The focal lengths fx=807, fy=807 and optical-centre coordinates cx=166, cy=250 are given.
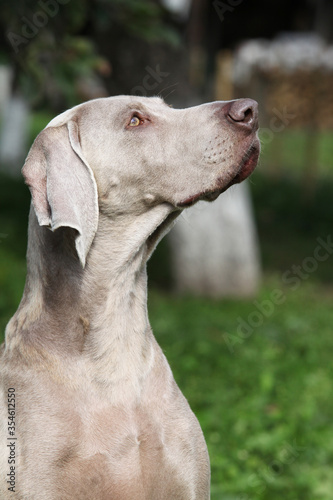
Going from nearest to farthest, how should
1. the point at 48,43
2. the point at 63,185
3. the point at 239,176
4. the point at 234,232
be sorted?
the point at 63,185 → the point at 239,176 → the point at 48,43 → the point at 234,232

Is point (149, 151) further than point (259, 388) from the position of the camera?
No

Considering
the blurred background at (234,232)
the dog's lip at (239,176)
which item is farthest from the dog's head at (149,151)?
the blurred background at (234,232)

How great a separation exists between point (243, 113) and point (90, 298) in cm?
89

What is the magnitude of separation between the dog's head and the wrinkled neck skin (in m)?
0.10

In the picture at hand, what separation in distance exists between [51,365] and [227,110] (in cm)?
113

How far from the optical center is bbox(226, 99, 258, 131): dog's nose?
2951 millimetres

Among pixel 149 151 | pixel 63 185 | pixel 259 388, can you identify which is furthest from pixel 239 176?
pixel 259 388

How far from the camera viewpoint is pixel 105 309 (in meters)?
3.05

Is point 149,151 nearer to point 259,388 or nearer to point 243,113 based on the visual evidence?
point 243,113

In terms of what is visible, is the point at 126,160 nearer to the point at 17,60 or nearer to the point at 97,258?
the point at 97,258

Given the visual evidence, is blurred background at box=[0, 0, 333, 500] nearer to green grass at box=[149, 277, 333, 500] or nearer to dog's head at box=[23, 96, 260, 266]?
green grass at box=[149, 277, 333, 500]

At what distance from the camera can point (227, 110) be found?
9.77 ft

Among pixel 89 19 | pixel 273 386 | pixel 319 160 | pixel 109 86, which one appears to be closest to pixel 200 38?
pixel 319 160

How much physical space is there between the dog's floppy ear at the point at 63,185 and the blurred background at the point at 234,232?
615 millimetres
